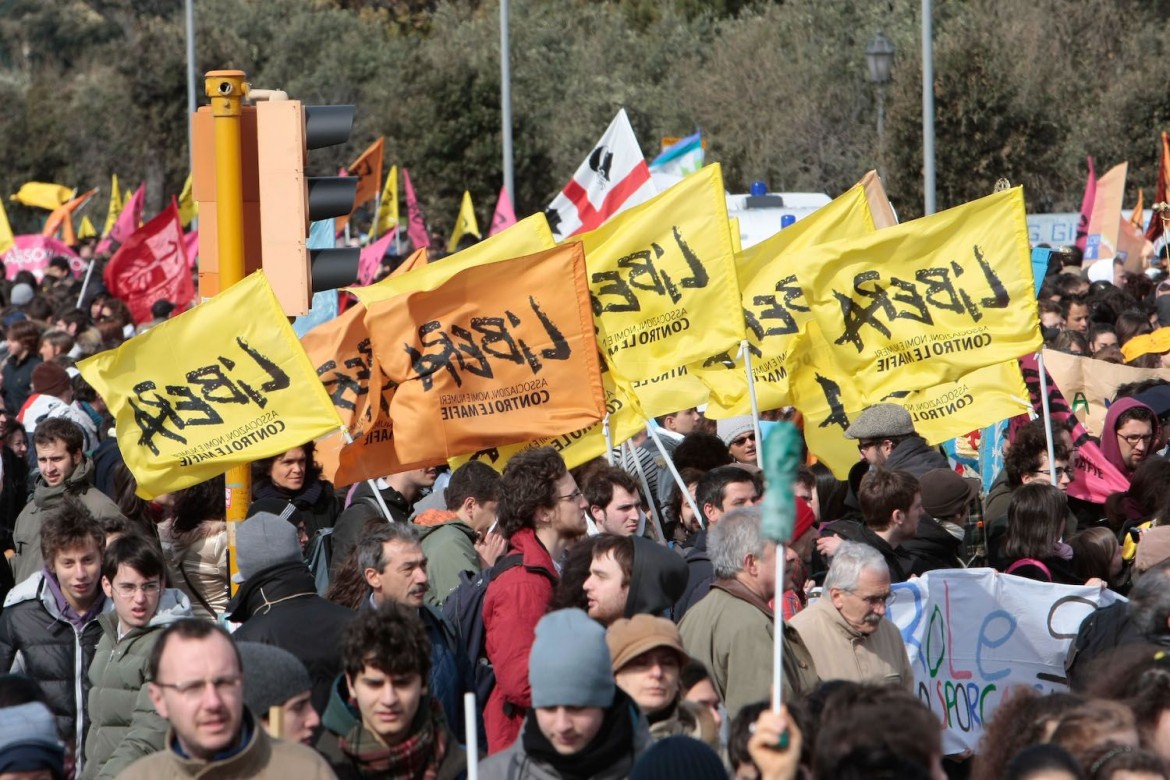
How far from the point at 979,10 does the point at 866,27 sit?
7.38ft

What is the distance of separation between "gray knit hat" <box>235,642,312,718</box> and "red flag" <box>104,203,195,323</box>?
14.1m

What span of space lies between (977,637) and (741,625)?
1.76 meters

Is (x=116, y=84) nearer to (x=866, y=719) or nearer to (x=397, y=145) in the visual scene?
(x=397, y=145)

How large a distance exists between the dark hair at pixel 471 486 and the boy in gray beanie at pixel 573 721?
284cm

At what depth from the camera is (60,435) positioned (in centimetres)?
832

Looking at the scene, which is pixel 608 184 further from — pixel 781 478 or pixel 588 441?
pixel 781 478

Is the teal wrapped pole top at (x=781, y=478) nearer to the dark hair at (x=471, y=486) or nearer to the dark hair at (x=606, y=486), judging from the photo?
the dark hair at (x=606, y=486)

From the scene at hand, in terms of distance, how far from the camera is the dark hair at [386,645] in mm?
4746

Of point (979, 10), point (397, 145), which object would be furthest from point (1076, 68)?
point (397, 145)

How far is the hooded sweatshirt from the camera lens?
30.3 feet

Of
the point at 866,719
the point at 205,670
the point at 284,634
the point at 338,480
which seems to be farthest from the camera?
the point at 338,480

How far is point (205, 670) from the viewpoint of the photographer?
430cm

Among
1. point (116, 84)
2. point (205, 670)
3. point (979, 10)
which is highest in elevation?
point (205, 670)

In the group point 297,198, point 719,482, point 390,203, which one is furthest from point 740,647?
point 390,203
